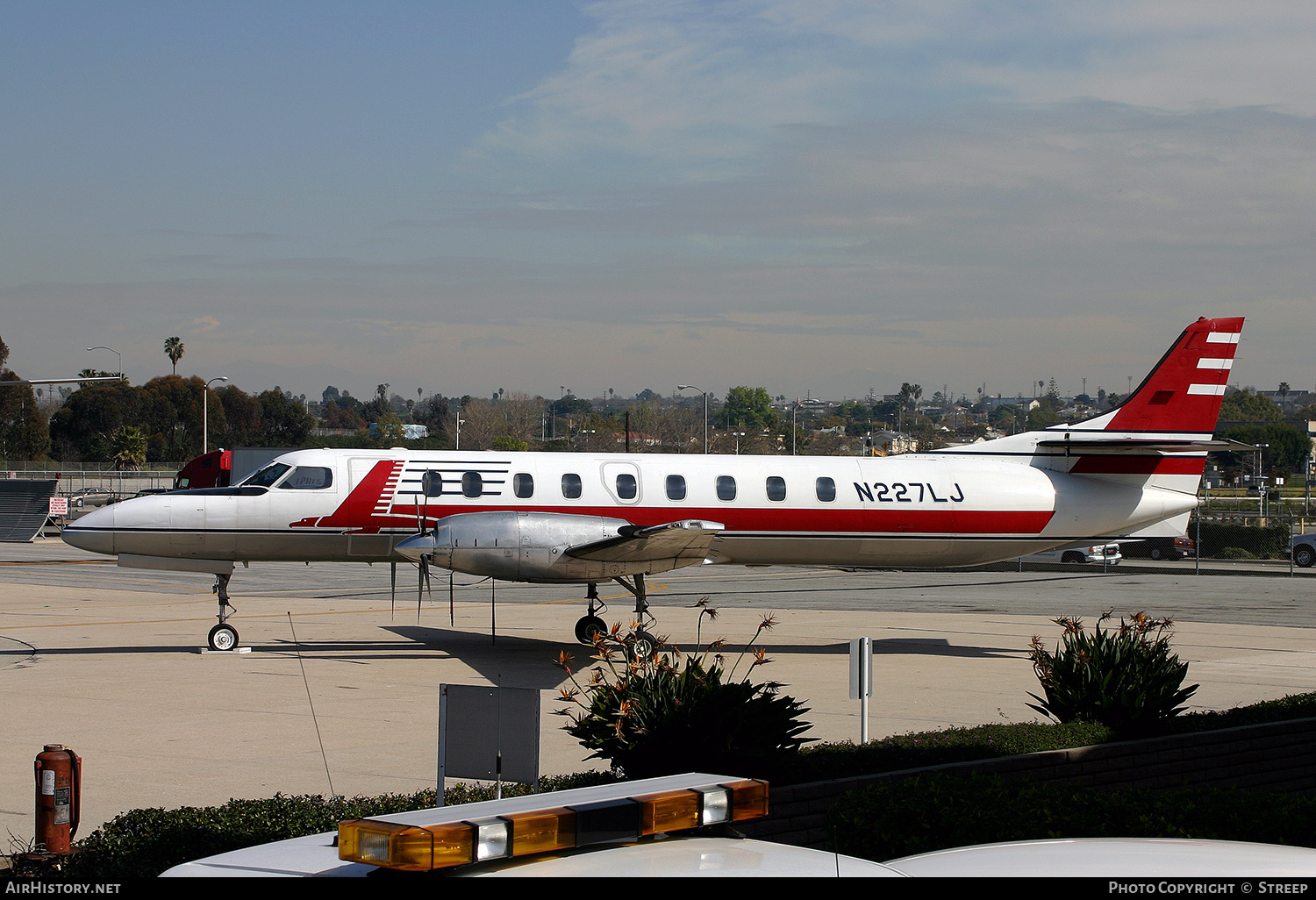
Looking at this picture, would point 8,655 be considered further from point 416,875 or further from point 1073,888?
point 1073,888

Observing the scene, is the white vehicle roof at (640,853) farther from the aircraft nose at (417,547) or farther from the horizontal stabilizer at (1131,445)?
the horizontal stabilizer at (1131,445)

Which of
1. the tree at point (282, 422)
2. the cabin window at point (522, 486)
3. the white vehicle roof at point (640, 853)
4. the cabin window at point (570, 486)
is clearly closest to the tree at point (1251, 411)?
the tree at point (282, 422)

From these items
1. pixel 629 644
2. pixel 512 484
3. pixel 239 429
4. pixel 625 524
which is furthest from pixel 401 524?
pixel 239 429

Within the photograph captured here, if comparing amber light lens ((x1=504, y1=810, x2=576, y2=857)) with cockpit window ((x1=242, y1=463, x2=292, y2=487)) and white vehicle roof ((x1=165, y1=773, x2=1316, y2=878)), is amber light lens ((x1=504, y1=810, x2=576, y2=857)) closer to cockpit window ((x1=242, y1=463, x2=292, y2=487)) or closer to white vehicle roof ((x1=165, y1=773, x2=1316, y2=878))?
white vehicle roof ((x1=165, y1=773, x2=1316, y2=878))

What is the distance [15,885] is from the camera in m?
5.34

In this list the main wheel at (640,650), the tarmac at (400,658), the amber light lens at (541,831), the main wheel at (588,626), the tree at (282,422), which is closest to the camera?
the amber light lens at (541,831)

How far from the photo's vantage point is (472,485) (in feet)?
67.4

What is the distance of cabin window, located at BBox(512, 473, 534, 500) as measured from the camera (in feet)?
67.7

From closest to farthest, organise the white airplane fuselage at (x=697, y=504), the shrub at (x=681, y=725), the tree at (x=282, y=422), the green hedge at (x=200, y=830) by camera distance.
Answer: the green hedge at (x=200, y=830), the shrub at (x=681, y=725), the white airplane fuselage at (x=697, y=504), the tree at (x=282, y=422)

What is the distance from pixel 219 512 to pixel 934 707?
12547 mm

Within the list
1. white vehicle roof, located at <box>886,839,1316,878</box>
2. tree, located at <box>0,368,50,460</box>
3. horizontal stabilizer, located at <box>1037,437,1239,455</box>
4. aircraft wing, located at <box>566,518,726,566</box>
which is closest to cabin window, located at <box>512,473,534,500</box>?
aircraft wing, located at <box>566,518,726,566</box>

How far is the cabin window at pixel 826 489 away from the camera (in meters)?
21.7

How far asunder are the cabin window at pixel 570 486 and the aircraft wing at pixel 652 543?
1.65 m

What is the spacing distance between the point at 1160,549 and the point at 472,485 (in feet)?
141
